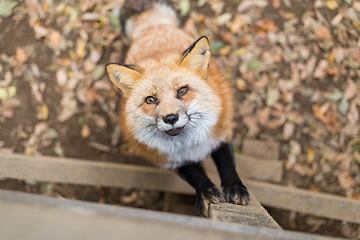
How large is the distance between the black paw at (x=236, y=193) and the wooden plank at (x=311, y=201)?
0.68m

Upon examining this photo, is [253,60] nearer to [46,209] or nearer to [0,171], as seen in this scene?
[46,209]

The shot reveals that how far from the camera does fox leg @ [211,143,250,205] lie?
51.5 inches

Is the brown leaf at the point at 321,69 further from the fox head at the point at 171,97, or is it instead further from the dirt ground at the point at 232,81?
the fox head at the point at 171,97

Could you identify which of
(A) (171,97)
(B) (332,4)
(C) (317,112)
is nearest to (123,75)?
(A) (171,97)

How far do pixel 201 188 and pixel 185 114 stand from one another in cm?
50

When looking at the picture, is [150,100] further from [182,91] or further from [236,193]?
[236,193]

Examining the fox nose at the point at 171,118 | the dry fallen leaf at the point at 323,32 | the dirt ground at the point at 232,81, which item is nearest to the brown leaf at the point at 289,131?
the dirt ground at the point at 232,81

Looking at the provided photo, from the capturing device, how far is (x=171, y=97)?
1323 millimetres

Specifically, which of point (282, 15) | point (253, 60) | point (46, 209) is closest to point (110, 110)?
point (253, 60)

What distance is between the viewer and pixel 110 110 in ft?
9.09

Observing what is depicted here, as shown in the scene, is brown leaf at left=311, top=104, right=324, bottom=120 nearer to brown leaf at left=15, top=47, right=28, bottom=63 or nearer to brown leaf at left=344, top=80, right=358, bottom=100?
brown leaf at left=344, top=80, right=358, bottom=100

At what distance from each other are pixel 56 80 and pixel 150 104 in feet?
6.49

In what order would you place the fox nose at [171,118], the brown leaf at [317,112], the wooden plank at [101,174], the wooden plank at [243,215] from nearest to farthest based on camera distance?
the wooden plank at [243,215] < the fox nose at [171,118] < the wooden plank at [101,174] < the brown leaf at [317,112]

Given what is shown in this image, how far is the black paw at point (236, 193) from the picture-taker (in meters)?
1.29
